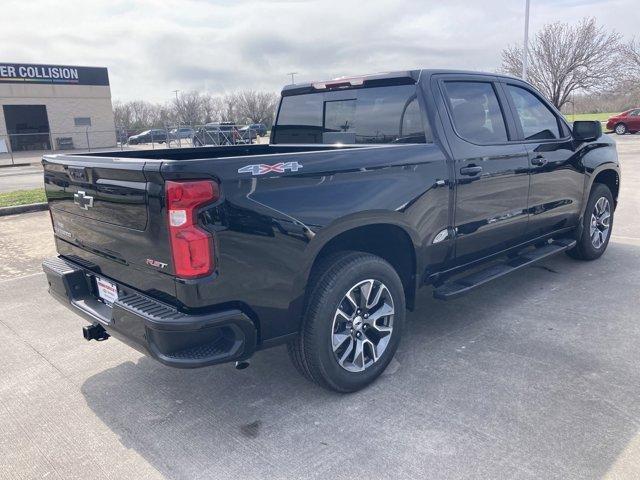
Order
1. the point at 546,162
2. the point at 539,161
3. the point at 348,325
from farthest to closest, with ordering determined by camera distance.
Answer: the point at 546,162 → the point at 539,161 → the point at 348,325

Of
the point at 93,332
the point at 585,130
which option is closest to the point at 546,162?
the point at 585,130

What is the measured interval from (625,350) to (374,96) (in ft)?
8.49

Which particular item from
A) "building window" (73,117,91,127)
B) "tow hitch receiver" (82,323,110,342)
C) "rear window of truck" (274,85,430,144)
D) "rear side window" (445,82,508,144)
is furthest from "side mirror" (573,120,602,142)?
"building window" (73,117,91,127)

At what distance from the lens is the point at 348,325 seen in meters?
3.26

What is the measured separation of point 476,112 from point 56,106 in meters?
39.0

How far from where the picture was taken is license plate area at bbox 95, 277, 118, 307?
3.07m

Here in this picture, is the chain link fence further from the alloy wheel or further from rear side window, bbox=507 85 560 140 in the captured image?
the alloy wheel

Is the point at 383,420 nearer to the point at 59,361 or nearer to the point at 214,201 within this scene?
the point at 214,201

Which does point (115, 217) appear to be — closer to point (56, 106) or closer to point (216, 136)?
point (216, 136)

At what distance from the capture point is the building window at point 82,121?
3796 centimetres

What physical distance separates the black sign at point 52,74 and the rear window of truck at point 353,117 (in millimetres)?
36744

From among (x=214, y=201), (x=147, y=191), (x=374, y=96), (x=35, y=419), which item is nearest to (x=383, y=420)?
(x=214, y=201)

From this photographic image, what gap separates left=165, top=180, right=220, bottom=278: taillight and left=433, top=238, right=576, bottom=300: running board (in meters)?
1.98

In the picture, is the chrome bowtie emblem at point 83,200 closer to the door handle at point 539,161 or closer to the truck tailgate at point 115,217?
the truck tailgate at point 115,217
